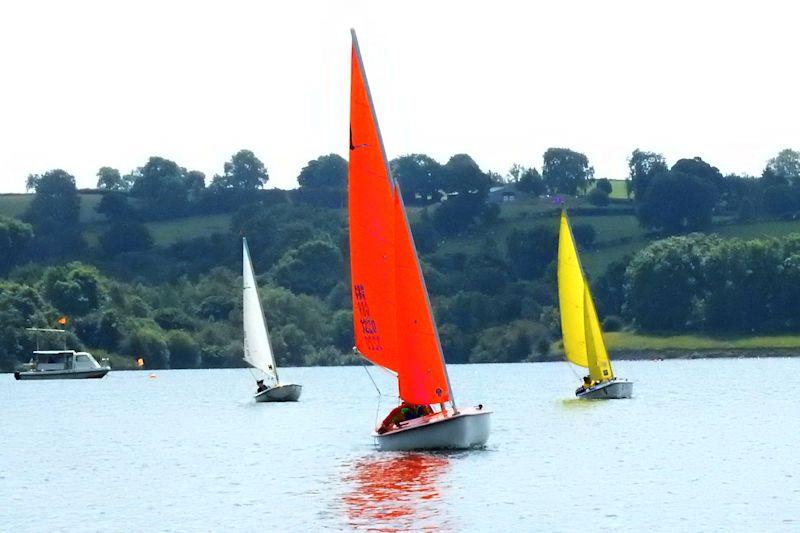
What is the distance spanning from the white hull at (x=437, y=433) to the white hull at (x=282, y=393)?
4899 cm

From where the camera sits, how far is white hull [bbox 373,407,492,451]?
197 ft

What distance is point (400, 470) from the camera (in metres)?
58.5

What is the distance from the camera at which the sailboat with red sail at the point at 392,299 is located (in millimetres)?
58906

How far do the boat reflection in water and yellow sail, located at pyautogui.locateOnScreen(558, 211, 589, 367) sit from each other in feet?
130

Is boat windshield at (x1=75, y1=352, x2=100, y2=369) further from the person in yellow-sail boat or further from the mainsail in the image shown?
the person in yellow-sail boat

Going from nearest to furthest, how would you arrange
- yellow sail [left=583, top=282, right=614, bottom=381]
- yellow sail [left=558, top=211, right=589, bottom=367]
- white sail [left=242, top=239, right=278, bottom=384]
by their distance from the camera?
yellow sail [left=583, top=282, right=614, bottom=381]
yellow sail [left=558, top=211, right=589, bottom=367]
white sail [left=242, top=239, right=278, bottom=384]

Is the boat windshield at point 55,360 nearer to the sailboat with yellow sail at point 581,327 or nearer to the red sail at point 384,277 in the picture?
the sailboat with yellow sail at point 581,327

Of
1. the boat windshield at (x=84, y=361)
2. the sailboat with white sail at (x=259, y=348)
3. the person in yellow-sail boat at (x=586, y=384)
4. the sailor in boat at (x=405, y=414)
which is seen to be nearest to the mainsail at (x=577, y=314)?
the person in yellow-sail boat at (x=586, y=384)

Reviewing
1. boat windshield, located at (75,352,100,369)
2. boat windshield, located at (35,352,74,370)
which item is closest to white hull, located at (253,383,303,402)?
boat windshield, located at (35,352,74,370)

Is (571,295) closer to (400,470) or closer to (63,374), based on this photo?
(400,470)

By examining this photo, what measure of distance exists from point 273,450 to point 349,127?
20.7 meters

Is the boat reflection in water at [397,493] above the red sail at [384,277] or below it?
below

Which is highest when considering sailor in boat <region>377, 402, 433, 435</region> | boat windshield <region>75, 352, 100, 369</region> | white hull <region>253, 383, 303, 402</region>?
boat windshield <region>75, 352, 100, 369</region>

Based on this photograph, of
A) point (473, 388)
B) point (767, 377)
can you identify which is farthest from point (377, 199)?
point (767, 377)
